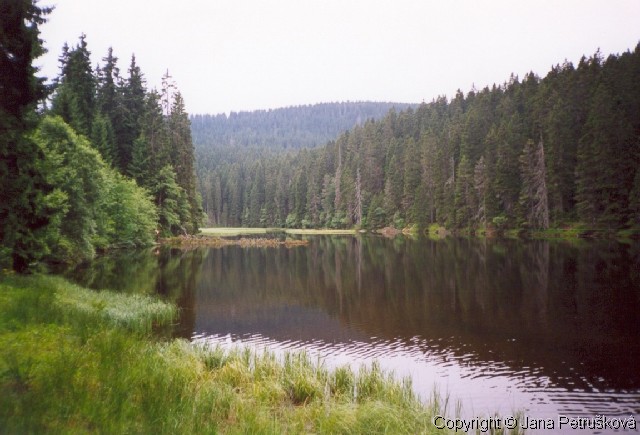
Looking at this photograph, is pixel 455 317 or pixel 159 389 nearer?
pixel 159 389

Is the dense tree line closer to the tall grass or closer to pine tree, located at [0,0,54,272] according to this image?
pine tree, located at [0,0,54,272]

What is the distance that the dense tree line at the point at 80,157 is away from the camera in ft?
54.0

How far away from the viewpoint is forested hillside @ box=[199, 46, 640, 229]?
197ft

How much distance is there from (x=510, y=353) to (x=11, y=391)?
513 inches

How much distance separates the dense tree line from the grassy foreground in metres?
4.07

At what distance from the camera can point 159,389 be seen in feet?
26.7

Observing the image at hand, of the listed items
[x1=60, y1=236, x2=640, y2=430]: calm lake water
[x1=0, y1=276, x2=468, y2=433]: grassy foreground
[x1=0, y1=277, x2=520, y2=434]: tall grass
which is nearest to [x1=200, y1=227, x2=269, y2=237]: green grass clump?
[x1=60, y1=236, x2=640, y2=430]: calm lake water

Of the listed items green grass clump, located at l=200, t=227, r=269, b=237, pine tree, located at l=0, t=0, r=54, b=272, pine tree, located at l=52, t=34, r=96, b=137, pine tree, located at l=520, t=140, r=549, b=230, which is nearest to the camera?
pine tree, located at l=0, t=0, r=54, b=272

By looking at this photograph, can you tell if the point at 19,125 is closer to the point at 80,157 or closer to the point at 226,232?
the point at 80,157

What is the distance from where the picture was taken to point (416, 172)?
334 ft

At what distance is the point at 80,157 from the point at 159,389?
3131 cm

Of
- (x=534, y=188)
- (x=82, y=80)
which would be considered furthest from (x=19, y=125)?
→ (x=534, y=188)

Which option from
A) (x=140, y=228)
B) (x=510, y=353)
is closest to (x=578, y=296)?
(x=510, y=353)

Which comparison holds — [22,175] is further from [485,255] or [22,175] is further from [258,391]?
[485,255]
